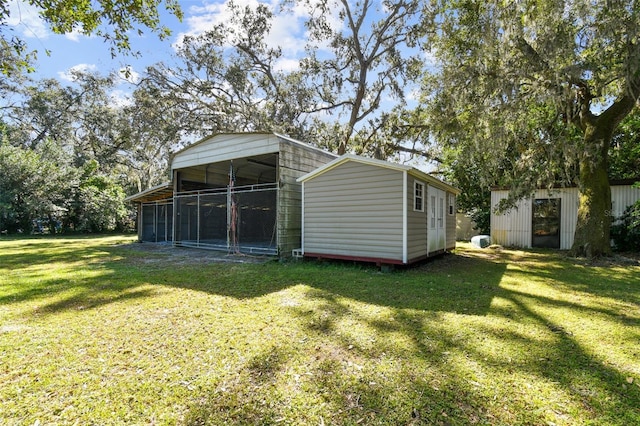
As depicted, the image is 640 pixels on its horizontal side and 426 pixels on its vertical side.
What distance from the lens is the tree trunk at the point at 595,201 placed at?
8453mm

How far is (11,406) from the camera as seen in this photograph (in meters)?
2.02

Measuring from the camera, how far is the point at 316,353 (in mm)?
Answer: 2830

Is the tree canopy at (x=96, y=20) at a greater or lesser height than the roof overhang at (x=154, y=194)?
greater

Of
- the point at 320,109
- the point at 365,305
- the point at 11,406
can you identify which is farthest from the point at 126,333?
A: the point at 320,109

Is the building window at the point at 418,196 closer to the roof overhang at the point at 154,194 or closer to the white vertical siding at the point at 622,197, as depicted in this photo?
the white vertical siding at the point at 622,197

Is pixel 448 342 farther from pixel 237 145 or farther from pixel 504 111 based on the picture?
pixel 237 145

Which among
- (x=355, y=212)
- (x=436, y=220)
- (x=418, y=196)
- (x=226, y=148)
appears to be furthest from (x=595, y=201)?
(x=226, y=148)

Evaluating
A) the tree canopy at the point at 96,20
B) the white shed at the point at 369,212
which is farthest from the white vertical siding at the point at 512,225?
the tree canopy at the point at 96,20

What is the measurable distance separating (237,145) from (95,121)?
71.0 ft

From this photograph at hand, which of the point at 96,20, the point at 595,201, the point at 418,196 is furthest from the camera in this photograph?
the point at 595,201

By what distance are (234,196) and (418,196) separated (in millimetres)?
5695

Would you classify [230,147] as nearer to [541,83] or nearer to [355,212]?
[355,212]

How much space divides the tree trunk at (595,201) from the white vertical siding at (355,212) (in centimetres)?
593

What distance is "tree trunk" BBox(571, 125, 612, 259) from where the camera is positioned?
333 inches
